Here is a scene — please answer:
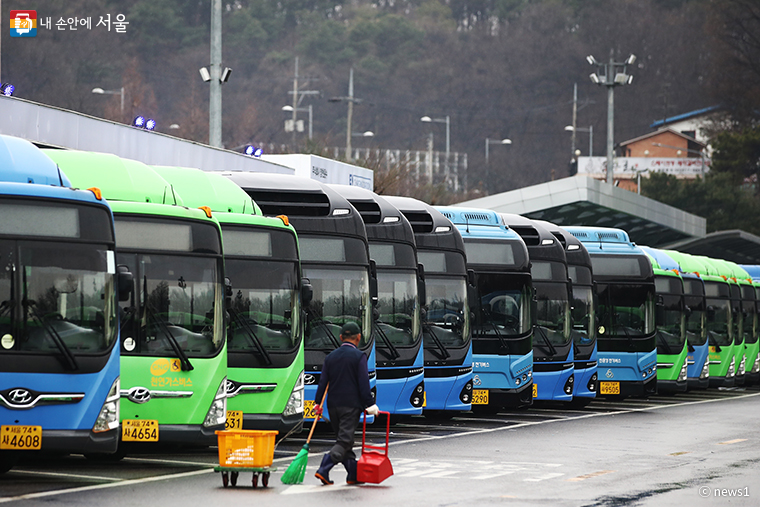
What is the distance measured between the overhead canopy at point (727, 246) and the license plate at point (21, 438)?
141ft

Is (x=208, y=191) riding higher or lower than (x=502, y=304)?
higher

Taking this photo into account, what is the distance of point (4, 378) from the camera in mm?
10562

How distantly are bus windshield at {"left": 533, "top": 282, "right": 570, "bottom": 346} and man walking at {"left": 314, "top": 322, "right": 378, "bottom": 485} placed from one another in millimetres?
11395

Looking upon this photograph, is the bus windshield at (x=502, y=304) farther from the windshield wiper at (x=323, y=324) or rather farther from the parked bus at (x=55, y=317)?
the parked bus at (x=55, y=317)

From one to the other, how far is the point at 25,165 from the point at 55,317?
1352 millimetres

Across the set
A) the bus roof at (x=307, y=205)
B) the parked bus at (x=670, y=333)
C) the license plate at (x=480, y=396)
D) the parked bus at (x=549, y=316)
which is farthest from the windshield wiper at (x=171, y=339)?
the parked bus at (x=670, y=333)

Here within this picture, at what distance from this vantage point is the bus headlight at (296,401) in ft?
45.6

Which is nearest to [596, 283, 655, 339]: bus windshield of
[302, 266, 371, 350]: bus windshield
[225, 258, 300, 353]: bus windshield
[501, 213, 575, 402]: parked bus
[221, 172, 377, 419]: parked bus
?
[501, 213, 575, 402]: parked bus

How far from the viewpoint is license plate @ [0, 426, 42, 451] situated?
34.5 feet

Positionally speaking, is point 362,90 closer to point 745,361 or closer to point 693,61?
point 693,61

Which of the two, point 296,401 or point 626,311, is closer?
point 296,401

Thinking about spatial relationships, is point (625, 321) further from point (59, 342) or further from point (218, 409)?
point (59, 342)

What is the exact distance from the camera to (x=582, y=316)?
24.5 m

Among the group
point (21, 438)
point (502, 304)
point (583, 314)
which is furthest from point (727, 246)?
point (21, 438)
